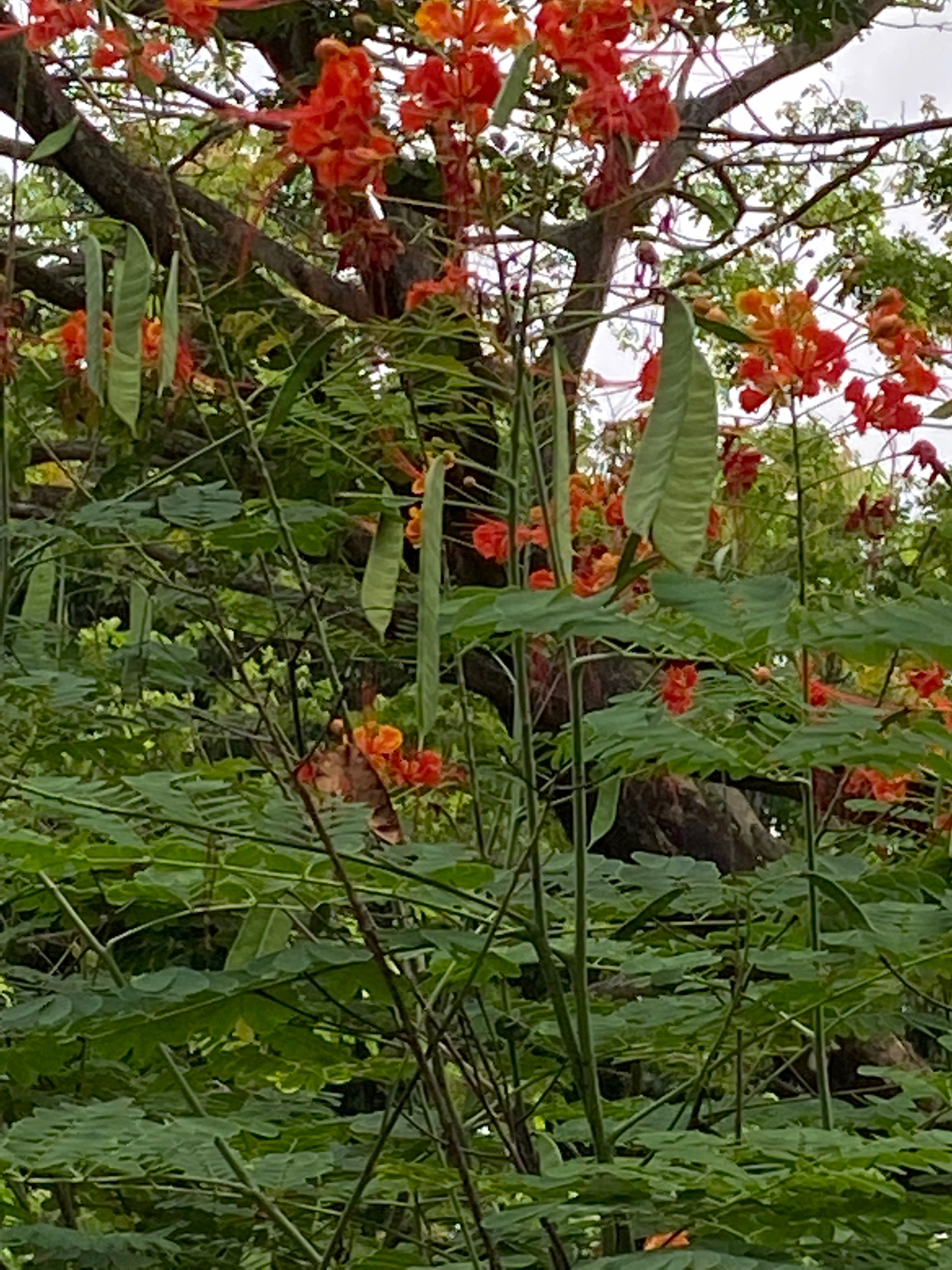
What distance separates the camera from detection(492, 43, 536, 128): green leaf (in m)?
0.85

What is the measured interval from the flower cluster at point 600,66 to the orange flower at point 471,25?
18 millimetres

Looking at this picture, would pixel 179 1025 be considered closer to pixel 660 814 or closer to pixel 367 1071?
pixel 367 1071

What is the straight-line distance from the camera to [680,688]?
1.10 meters

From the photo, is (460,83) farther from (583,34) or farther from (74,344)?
(74,344)

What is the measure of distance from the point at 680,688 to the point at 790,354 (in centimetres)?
22

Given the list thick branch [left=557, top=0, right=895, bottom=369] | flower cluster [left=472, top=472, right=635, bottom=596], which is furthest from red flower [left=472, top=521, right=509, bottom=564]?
thick branch [left=557, top=0, right=895, bottom=369]

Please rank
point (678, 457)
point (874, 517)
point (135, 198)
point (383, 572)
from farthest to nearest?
1. point (135, 198)
2. point (874, 517)
3. point (383, 572)
4. point (678, 457)

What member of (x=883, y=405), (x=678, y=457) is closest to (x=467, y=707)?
(x=883, y=405)

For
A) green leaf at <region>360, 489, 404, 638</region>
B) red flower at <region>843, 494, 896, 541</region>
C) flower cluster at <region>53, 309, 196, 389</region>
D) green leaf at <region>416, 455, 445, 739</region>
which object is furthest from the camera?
red flower at <region>843, 494, 896, 541</region>

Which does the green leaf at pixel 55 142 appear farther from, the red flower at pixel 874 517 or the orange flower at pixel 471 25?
the red flower at pixel 874 517

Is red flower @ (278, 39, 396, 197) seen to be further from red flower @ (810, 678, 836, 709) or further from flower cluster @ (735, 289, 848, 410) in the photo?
red flower @ (810, 678, 836, 709)

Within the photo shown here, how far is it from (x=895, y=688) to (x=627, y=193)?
2.02 ft

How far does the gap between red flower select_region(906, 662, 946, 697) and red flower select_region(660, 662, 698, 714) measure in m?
0.28

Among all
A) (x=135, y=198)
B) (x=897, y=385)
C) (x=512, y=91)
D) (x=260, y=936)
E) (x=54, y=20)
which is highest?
(x=135, y=198)
